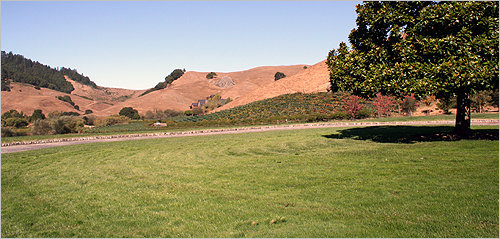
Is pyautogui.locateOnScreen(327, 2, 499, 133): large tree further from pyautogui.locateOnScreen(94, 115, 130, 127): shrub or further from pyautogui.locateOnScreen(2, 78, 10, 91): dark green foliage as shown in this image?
pyautogui.locateOnScreen(2, 78, 10, 91): dark green foliage

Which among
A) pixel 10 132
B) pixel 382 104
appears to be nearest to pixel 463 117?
pixel 382 104

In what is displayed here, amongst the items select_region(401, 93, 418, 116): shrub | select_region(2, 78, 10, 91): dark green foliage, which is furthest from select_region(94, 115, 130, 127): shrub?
select_region(2, 78, 10, 91): dark green foliage

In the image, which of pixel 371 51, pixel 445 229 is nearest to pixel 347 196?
pixel 445 229

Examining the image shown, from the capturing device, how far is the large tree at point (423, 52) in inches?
533

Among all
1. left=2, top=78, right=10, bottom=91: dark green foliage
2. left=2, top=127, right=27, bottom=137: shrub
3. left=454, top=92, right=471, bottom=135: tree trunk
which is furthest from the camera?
left=2, top=78, right=10, bottom=91: dark green foliage

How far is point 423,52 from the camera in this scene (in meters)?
14.6

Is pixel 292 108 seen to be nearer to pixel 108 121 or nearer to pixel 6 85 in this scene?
pixel 108 121

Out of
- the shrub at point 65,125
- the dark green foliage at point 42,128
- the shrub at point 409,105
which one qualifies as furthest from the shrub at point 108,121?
the shrub at point 409,105

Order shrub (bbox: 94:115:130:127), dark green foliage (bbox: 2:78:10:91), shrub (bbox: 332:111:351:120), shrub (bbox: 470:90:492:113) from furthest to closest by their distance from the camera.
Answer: dark green foliage (bbox: 2:78:10:91)
shrub (bbox: 94:115:130:127)
shrub (bbox: 332:111:351:120)
shrub (bbox: 470:90:492:113)

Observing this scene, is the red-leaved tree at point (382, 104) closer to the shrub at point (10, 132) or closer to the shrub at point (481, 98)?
the shrub at point (481, 98)

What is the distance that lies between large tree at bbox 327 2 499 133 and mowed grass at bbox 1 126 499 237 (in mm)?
3095

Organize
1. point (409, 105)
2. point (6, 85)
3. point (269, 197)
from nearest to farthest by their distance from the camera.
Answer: point (269, 197)
point (409, 105)
point (6, 85)

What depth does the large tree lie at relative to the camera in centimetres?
1355

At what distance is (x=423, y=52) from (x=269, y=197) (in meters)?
11.5
